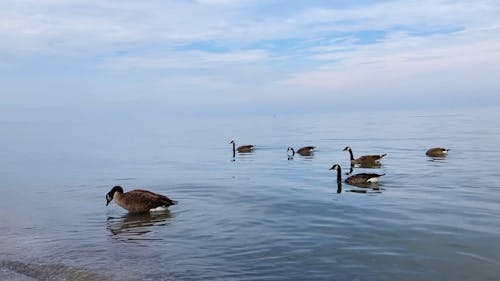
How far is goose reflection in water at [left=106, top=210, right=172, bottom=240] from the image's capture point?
14.5 meters

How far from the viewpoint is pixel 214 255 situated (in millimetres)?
11922

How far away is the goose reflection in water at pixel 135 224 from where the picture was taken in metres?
14.5

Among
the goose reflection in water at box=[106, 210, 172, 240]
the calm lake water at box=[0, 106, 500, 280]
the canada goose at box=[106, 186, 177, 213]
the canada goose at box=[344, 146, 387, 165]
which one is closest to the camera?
the calm lake water at box=[0, 106, 500, 280]

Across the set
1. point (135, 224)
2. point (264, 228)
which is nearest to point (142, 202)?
point (135, 224)

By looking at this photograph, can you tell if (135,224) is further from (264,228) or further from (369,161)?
(369,161)

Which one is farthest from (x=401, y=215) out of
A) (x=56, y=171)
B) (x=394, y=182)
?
(x=56, y=171)

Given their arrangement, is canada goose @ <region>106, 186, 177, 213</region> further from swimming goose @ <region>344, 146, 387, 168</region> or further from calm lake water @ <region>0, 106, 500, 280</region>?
swimming goose @ <region>344, 146, 387, 168</region>

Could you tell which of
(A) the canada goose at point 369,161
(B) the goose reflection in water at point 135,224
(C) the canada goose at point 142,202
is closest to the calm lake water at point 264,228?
(B) the goose reflection in water at point 135,224

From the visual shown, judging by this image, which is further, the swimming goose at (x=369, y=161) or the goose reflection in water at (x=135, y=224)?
the swimming goose at (x=369, y=161)

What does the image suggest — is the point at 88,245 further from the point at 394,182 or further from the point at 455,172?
the point at 455,172

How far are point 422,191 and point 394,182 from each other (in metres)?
3.44

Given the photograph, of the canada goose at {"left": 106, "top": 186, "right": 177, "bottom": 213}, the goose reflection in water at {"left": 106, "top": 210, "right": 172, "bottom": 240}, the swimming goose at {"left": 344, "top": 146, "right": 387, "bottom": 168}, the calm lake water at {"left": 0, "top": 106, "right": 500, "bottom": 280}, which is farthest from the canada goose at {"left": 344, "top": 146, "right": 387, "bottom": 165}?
the goose reflection in water at {"left": 106, "top": 210, "right": 172, "bottom": 240}

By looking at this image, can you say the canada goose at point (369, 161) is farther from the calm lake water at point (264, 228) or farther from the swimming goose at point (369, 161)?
the calm lake water at point (264, 228)

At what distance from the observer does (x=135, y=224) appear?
16109 mm
